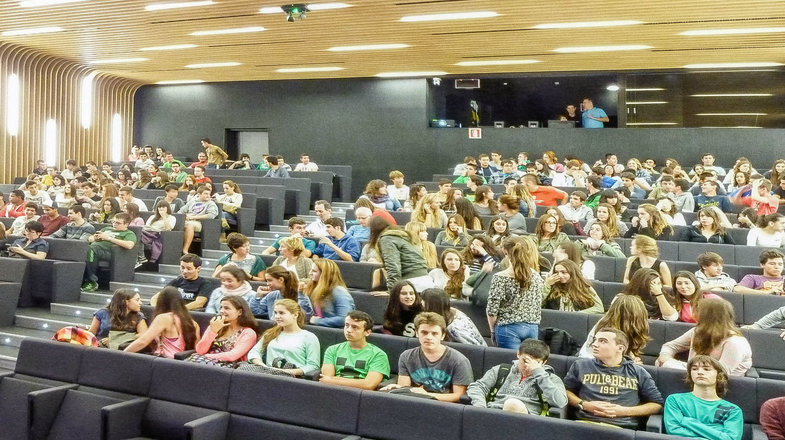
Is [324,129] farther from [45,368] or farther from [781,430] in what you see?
[781,430]

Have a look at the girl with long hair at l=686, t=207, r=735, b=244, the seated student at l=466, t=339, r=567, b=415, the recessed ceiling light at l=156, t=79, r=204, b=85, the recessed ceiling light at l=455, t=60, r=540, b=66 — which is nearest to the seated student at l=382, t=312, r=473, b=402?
the seated student at l=466, t=339, r=567, b=415

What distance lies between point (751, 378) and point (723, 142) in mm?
9146

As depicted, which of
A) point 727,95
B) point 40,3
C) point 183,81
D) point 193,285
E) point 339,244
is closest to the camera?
point 193,285

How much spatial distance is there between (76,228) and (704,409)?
6.28 meters

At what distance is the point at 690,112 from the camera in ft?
40.4

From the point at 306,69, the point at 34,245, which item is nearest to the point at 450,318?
the point at 34,245

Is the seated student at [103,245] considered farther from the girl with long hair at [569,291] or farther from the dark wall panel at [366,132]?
the dark wall panel at [366,132]

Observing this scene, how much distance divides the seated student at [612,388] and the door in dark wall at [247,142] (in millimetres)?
11373

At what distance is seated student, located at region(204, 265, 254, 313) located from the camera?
5383 mm

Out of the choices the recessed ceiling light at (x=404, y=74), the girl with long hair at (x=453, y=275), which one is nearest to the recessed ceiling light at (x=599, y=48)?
the recessed ceiling light at (x=404, y=74)

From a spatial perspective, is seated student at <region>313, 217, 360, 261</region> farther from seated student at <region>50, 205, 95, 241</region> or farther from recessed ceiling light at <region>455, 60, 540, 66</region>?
recessed ceiling light at <region>455, 60, 540, 66</region>

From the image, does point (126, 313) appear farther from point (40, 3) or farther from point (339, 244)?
point (40, 3)

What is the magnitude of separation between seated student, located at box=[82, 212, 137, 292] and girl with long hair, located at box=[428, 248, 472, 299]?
3.48m

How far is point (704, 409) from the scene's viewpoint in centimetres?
350
